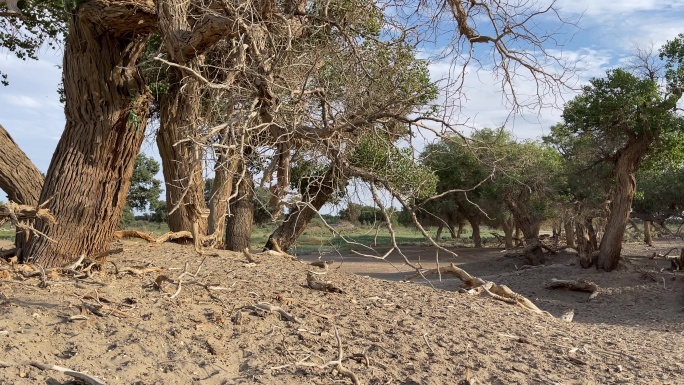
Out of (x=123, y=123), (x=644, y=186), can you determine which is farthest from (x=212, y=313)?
(x=644, y=186)

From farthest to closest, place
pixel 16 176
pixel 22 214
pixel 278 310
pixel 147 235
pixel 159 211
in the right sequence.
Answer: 1. pixel 159 211
2. pixel 147 235
3. pixel 16 176
4. pixel 22 214
5. pixel 278 310

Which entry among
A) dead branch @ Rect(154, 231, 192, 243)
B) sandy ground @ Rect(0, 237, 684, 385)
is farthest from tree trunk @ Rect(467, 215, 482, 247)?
sandy ground @ Rect(0, 237, 684, 385)

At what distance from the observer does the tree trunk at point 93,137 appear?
18.7 ft

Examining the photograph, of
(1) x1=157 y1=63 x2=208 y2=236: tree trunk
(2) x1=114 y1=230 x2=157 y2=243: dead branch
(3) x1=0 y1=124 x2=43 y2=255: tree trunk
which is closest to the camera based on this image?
(3) x1=0 y1=124 x2=43 y2=255: tree trunk

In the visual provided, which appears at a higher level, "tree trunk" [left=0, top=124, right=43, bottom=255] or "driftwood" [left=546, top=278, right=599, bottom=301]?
"tree trunk" [left=0, top=124, right=43, bottom=255]

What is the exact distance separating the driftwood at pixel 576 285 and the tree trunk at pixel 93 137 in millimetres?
9754

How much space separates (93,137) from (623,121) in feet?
34.8

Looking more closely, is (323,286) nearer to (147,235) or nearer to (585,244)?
(147,235)

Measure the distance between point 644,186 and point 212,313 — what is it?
2404cm

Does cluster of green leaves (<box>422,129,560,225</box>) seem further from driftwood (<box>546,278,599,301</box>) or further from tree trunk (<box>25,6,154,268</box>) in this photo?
tree trunk (<box>25,6,154,268</box>)

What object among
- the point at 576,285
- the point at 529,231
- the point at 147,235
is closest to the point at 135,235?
the point at 147,235

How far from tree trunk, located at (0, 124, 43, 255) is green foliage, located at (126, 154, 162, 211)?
26349 millimetres

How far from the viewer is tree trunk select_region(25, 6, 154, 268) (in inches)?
225

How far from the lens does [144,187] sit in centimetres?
3484
